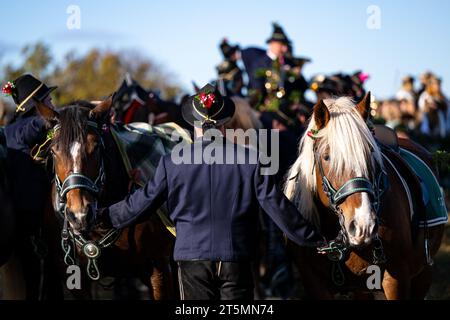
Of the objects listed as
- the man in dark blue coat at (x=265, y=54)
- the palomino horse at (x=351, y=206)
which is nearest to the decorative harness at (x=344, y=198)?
the palomino horse at (x=351, y=206)

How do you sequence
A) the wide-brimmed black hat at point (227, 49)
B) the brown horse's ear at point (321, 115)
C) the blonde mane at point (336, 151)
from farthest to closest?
1. the wide-brimmed black hat at point (227, 49)
2. the brown horse's ear at point (321, 115)
3. the blonde mane at point (336, 151)

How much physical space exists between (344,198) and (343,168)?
0.74 ft

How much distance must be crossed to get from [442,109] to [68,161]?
1396 cm

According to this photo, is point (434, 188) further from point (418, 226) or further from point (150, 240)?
point (150, 240)

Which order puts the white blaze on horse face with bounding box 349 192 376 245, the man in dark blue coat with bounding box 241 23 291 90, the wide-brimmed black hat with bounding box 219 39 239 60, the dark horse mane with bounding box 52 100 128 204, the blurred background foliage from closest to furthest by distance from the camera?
1. the white blaze on horse face with bounding box 349 192 376 245
2. the dark horse mane with bounding box 52 100 128 204
3. the man in dark blue coat with bounding box 241 23 291 90
4. the wide-brimmed black hat with bounding box 219 39 239 60
5. the blurred background foliage

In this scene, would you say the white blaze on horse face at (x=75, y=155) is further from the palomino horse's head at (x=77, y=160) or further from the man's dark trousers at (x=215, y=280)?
the man's dark trousers at (x=215, y=280)

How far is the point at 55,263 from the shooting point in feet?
22.9

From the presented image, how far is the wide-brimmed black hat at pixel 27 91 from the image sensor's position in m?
7.27

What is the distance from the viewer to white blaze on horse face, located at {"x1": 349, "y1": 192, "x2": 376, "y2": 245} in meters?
5.39

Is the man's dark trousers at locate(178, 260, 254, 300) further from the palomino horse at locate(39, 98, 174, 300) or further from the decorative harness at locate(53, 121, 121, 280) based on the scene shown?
the decorative harness at locate(53, 121, 121, 280)

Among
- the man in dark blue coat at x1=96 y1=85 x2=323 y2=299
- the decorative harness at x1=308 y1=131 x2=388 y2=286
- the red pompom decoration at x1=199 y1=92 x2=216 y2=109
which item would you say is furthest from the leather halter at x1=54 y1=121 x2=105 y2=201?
the decorative harness at x1=308 y1=131 x2=388 y2=286

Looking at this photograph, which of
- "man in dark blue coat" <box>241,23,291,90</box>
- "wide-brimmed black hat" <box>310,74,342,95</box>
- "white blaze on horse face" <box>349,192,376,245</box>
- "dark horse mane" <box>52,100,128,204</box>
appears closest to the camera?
"white blaze on horse face" <box>349,192,376,245</box>

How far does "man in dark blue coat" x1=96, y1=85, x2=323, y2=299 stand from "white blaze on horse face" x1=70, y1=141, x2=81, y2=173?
0.59 metres

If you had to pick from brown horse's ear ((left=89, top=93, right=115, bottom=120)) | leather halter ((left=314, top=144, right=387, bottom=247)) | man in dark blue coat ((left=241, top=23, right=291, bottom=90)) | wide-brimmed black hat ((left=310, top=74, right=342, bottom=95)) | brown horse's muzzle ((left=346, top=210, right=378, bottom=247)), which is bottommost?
brown horse's muzzle ((left=346, top=210, right=378, bottom=247))
